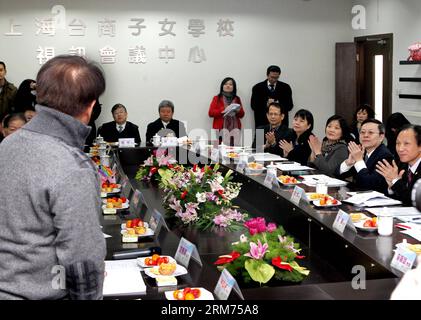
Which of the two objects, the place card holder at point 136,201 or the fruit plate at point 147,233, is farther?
the place card holder at point 136,201

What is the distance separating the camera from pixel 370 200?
3.11 metres

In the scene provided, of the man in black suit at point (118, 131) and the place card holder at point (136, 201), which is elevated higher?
the man in black suit at point (118, 131)

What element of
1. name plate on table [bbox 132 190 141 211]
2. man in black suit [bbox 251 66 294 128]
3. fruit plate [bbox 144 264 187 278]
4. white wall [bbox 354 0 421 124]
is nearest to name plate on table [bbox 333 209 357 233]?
fruit plate [bbox 144 264 187 278]

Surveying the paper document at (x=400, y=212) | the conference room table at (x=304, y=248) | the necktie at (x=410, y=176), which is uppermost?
the necktie at (x=410, y=176)

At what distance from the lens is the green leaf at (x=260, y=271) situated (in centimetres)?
202

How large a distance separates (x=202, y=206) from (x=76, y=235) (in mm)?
1781

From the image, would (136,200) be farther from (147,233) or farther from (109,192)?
(147,233)

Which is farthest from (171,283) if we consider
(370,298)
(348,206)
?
(348,206)

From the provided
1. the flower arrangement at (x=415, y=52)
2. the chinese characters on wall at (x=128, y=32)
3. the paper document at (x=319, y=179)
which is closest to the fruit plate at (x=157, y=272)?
the paper document at (x=319, y=179)

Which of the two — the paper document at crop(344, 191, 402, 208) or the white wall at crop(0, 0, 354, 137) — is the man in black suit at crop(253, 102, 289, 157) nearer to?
the paper document at crop(344, 191, 402, 208)

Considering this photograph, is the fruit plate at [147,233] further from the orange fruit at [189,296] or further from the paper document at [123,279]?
the orange fruit at [189,296]

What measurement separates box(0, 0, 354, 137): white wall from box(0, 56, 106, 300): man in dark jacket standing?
20.6 ft

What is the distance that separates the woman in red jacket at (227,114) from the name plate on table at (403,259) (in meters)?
5.81

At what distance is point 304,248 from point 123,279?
3.53 feet
